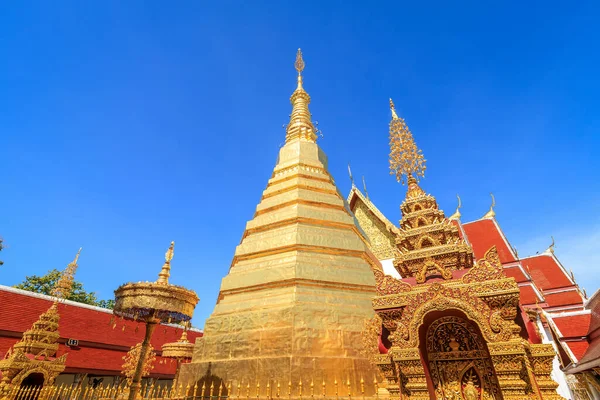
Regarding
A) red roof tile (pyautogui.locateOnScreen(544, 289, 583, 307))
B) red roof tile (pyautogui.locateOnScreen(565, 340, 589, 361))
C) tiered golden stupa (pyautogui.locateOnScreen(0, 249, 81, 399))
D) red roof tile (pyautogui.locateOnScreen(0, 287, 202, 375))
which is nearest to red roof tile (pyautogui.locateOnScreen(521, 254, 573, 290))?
red roof tile (pyautogui.locateOnScreen(544, 289, 583, 307))

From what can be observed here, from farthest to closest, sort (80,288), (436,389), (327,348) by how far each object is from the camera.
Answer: (80,288)
(327,348)
(436,389)

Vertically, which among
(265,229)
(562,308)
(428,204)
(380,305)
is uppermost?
(265,229)

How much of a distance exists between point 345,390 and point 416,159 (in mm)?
5465

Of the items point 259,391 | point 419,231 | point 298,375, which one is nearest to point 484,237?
point 419,231

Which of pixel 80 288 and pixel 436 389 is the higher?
pixel 80 288

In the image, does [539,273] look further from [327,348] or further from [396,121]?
[327,348]

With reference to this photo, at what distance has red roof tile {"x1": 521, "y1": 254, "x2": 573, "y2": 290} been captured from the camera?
39.9 ft

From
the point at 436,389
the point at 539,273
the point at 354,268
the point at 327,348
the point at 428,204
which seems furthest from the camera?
the point at 539,273

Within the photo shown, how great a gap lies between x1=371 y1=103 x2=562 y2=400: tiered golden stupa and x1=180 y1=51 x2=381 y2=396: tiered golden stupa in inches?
37.1

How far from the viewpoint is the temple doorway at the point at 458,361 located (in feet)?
15.8

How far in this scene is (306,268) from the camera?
26.1 ft

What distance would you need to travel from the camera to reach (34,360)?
27.9 ft

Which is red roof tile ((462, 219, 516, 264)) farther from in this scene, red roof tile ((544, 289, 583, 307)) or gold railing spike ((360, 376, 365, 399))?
gold railing spike ((360, 376, 365, 399))

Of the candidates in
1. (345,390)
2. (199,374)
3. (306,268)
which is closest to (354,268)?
(306,268)
